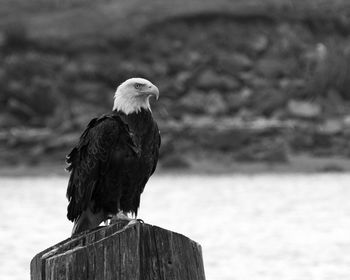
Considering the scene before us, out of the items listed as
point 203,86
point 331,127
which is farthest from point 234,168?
point 203,86

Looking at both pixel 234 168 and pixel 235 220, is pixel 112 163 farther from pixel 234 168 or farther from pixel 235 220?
pixel 234 168

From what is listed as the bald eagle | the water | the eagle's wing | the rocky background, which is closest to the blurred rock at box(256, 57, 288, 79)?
the rocky background

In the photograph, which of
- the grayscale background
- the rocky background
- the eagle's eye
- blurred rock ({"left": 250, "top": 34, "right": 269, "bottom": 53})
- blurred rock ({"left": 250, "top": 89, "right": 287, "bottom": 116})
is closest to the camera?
the eagle's eye

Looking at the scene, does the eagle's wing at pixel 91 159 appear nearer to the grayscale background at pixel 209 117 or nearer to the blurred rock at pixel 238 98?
the grayscale background at pixel 209 117

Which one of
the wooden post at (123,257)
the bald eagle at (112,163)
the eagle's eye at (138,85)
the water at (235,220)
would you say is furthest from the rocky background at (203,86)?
the wooden post at (123,257)

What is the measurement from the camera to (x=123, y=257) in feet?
16.8

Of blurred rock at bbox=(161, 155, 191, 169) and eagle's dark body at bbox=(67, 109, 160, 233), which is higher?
blurred rock at bbox=(161, 155, 191, 169)

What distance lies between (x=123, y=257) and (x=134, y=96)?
266 centimetres

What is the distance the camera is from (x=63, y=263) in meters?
5.05

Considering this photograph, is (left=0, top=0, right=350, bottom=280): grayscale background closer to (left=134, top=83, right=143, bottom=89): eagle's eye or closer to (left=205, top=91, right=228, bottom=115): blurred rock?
(left=205, top=91, right=228, bottom=115): blurred rock

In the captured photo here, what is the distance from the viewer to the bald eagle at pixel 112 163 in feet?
24.3

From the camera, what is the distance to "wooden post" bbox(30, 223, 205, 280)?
5059 millimetres

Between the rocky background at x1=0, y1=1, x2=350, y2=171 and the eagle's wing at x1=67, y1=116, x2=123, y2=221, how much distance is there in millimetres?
15402

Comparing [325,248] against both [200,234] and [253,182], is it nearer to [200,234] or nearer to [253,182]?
[200,234]
